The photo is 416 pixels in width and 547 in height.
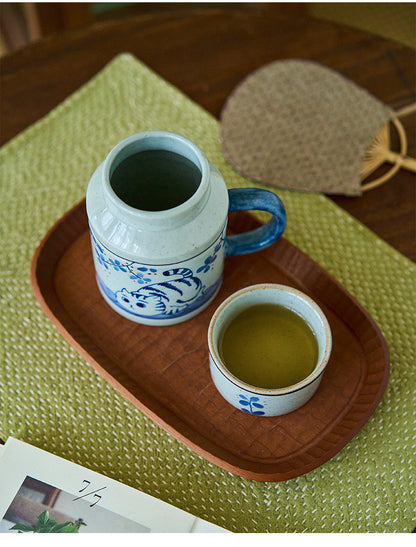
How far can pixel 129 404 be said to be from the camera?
610 mm

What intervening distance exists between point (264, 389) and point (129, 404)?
160 millimetres

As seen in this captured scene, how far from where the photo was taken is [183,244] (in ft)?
1.65

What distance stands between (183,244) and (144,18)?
0.50 meters

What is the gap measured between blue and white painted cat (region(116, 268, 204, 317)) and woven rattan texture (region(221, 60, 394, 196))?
0.23 meters

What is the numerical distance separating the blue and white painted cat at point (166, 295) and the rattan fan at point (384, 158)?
0.29 meters

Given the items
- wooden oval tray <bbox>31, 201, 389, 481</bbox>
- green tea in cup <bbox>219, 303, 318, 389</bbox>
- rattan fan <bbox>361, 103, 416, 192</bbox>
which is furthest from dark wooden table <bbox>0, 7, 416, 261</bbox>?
green tea in cup <bbox>219, 303, 318, 389</bbox>

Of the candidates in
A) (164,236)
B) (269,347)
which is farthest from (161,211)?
(269,347)

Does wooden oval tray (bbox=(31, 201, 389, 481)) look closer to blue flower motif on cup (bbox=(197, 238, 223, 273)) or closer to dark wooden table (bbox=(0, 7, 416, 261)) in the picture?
blue flower motif on cup (bbox=(197, 238, 223, 273))

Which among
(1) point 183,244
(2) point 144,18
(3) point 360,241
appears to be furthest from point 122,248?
(2) point 144,18

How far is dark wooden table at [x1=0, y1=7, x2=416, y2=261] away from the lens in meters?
0.80

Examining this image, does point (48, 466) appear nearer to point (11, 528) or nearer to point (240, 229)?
point (11, 528)

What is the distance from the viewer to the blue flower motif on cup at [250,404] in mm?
539

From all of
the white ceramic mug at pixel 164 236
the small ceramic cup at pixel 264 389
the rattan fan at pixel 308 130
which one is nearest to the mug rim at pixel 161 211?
the white ceramic mug at pixel 164 236

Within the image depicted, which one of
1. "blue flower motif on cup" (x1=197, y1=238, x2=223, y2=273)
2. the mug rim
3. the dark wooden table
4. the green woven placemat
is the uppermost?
the mug rim
